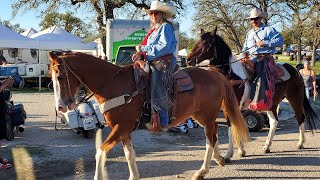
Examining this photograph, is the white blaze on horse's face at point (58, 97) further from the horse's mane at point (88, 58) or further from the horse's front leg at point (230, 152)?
the horse's front leg at point (230, 152)

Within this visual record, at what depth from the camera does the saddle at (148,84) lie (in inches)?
197

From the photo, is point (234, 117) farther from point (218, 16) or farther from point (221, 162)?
point (218, 16)

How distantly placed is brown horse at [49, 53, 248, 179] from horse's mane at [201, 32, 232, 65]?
94 cm

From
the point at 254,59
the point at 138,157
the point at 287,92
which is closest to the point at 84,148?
the point at 138,157

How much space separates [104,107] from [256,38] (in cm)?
402

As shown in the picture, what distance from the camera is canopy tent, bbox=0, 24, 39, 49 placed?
19.1 m

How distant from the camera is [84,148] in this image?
7809mm

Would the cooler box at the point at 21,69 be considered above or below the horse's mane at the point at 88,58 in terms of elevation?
below

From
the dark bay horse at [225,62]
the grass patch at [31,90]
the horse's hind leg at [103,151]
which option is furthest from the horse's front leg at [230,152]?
the grass patch at [31,90]

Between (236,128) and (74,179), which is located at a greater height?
(236,128)

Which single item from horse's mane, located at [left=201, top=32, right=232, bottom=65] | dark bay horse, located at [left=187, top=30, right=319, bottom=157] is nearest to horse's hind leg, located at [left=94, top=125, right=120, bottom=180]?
dark bay horse, located at [left=187, top=30, right=319, bottom=157]

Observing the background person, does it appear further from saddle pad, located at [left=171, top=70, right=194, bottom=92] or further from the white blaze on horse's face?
the white blaze on horse's face

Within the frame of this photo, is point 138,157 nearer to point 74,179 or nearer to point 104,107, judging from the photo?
point 74,179

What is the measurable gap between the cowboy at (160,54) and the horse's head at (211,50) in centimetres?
173
